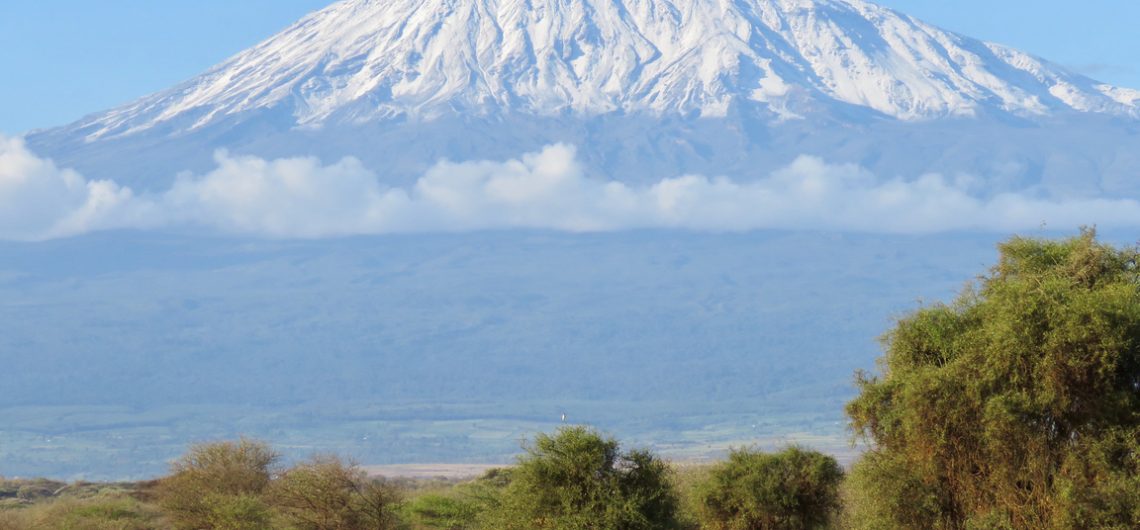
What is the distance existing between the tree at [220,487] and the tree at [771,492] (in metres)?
9.55

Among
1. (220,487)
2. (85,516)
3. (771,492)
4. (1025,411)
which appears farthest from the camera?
(220,487)

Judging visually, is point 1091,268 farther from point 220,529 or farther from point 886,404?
point 220,529

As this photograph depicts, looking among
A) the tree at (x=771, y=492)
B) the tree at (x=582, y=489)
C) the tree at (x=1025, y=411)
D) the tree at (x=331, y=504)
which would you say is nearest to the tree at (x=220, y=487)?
the tree at (x=331, y=504)

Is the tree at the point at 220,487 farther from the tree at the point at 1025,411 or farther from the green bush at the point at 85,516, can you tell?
the tree at the point at 1025,411

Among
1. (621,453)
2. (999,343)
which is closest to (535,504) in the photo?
(621,453)

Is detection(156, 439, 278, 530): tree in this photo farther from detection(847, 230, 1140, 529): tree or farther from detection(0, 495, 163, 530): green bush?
detection(847, 230, 1140, 529): tree

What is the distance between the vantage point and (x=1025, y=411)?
23.5m

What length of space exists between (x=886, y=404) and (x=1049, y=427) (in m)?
3.80

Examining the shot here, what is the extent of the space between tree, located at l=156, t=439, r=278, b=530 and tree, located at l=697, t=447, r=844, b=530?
31.3 ft

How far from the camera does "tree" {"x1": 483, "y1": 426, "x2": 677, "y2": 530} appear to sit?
27.8 meters

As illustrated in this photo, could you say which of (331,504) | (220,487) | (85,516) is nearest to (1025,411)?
(331,504)

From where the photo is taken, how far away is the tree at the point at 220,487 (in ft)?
112

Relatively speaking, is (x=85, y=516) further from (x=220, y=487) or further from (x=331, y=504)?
(x=331, y=504)

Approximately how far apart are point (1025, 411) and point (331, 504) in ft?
51.7
